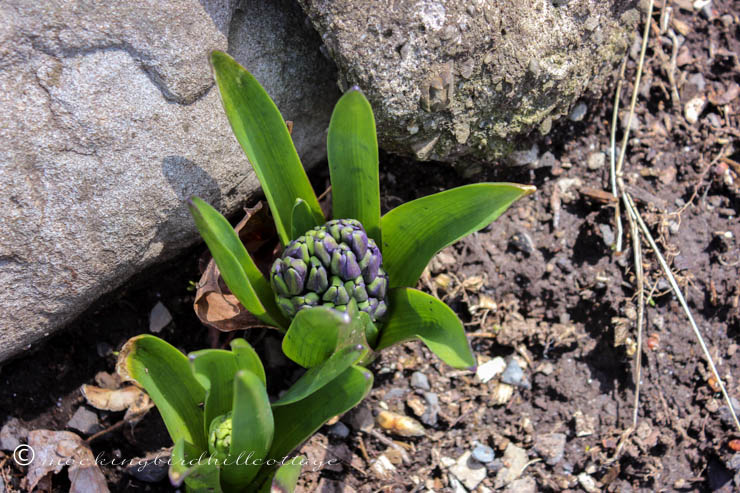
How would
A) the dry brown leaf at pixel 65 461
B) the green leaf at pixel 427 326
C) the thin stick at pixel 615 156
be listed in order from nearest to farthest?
the green leaf at pixel 427 326
the dry brown leaf at pixel 65 461
the thin stick at pixel 615 156

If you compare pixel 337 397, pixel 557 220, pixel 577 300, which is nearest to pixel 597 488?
pixel 577 300

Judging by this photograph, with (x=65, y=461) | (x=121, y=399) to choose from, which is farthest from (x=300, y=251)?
(x=65, y=461)

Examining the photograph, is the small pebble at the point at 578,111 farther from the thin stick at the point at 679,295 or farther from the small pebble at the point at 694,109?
the small pebble at the point at 694,109

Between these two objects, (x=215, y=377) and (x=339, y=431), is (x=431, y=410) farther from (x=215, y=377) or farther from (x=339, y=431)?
(x=215, y=377)

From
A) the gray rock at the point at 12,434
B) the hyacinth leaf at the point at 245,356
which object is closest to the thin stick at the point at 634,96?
the hyacinth leaf at the point at 245,356

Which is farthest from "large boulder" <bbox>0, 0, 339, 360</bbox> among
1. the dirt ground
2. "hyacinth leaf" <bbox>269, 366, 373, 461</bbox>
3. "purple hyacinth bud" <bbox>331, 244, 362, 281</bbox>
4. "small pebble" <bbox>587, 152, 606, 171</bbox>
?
"small pebble" <bbox>587, 152, 606, 171</bbox>

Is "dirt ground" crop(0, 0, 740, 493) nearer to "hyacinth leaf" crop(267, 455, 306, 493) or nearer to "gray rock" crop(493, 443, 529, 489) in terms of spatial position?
"gray rock" crop(493, 443, 529, 489)

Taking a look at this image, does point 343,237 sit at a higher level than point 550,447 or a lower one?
higher
